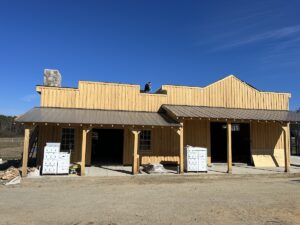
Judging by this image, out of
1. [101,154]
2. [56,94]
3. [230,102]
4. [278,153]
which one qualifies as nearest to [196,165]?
[230,102]

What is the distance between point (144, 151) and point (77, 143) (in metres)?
3.82

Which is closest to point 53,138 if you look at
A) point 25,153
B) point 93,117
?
point 93,117

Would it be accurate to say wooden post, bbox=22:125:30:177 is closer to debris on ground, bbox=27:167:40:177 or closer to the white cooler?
debris on ground, bbox=27:167:40:177

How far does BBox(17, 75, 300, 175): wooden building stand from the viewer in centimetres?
1516

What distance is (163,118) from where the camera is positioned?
16.6 metres

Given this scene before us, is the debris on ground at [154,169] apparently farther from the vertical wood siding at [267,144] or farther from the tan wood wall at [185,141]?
the vertical wood siding at [267,144]

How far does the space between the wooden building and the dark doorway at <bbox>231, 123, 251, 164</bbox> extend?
0.08 metres

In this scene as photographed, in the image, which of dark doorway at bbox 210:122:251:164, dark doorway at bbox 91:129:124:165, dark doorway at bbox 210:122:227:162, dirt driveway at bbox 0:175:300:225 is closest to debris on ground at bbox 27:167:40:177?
dirt driveway at bbox 0:175:300:225

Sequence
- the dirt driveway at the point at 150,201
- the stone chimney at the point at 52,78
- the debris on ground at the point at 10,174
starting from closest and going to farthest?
the dirt driveway at the point at 150,201 < the debris on ground at the point at 10,174 < the stone chimney at the point at 52,78

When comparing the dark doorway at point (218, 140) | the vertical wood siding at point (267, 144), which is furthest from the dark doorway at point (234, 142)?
the vertical wood siding at point (267, 144)

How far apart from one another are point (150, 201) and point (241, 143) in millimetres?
13803

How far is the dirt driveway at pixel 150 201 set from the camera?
7.43 metres

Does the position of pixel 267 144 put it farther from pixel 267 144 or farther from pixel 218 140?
pixel 218 140

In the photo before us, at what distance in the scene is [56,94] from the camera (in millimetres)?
16562
